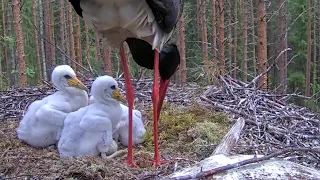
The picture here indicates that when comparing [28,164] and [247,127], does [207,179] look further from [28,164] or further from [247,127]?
[247,127]

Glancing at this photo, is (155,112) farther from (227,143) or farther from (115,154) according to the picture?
(227,143)

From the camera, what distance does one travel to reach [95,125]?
370 cm

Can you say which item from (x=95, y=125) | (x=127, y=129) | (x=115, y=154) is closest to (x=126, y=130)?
(x=127, y=129)

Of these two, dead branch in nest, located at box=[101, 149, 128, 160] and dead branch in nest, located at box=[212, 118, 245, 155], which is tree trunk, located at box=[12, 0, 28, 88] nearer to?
dead branch in nest, located at box=[101, 149, 128, 160]

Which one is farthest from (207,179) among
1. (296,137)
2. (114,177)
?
(296,137)

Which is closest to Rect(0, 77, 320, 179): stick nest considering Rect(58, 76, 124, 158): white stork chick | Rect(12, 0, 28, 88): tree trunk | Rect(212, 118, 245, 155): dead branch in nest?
Rect(58, 76, 124, 158): white stork chick

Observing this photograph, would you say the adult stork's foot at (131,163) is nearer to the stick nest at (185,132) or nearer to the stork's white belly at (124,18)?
the stick nest at (185,132)

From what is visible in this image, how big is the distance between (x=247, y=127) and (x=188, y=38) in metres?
19.7

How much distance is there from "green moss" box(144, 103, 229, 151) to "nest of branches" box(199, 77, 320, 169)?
0.65 ft

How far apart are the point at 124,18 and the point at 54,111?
102 centimetres

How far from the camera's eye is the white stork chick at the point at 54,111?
13.1ft

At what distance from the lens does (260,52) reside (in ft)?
31.5

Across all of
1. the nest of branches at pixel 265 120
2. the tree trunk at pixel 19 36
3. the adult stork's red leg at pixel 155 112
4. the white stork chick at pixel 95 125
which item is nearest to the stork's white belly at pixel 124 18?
Answer: the adult stork's red leg at pixel 155 112

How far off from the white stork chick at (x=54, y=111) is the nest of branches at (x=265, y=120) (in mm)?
1323
